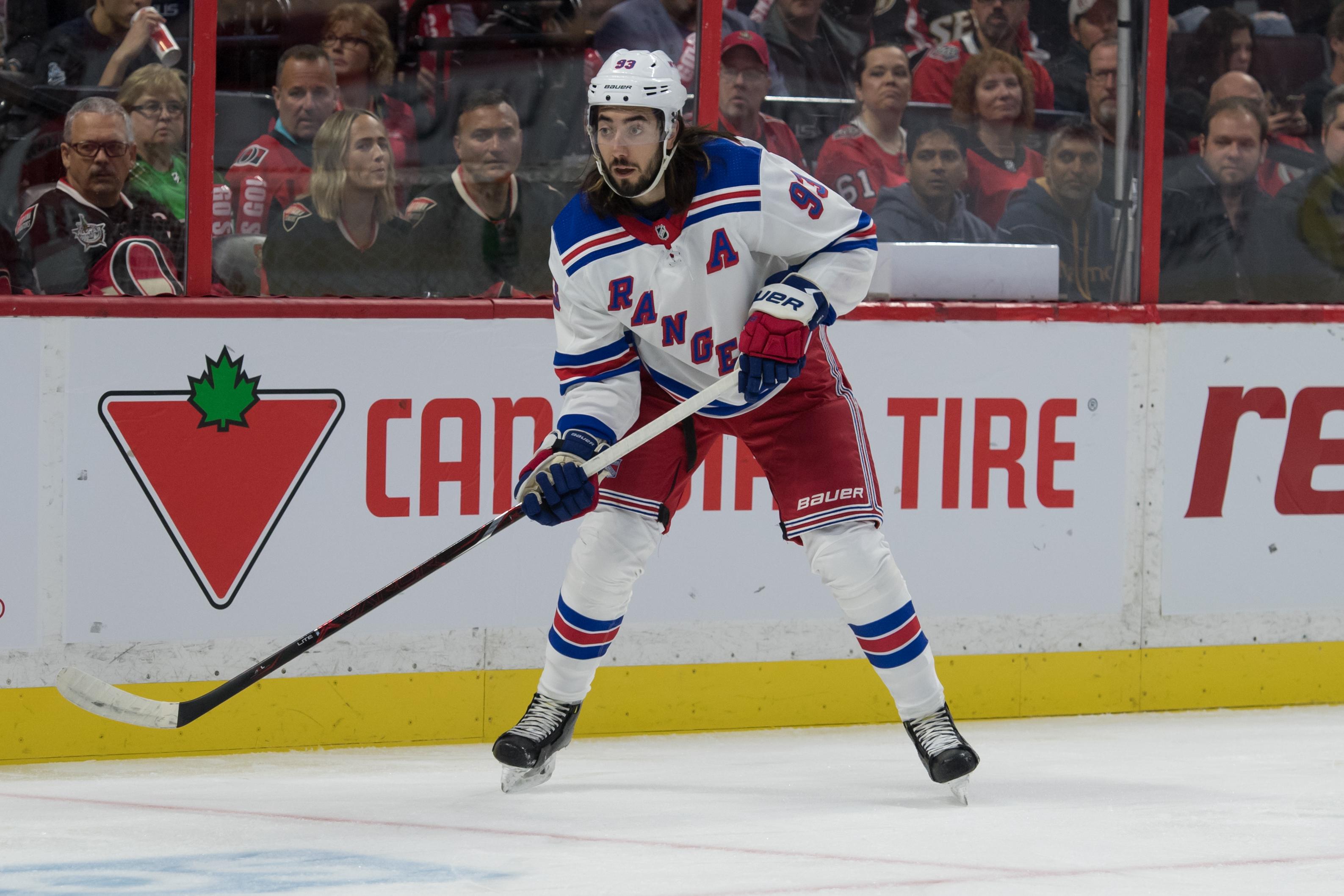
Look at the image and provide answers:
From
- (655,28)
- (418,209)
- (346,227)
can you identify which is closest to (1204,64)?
(655,28)

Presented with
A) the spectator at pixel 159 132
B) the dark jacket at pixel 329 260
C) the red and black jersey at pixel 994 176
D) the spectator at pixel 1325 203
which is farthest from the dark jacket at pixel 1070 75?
the spectator at pixel 159 132

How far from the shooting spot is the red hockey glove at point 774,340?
2.73m

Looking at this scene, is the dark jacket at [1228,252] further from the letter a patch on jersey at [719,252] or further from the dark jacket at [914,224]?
the letter a patch on jersey at [719,252]

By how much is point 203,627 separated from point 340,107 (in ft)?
3.50

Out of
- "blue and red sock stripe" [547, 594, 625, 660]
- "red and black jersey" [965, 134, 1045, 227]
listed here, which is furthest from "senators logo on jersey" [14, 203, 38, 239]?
"red and black jersey" [965, 134, 1045, 227]

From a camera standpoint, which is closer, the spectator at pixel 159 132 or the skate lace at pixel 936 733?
the skate lace at pixel 936 733

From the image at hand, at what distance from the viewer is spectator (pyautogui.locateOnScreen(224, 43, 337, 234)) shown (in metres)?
3.32

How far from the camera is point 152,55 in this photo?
3229mm

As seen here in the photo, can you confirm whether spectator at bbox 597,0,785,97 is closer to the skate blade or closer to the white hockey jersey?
the white hockey jersey

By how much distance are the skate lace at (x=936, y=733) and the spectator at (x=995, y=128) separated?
1.33m

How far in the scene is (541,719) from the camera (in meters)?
3.02

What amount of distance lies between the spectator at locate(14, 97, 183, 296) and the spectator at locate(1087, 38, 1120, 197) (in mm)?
2048

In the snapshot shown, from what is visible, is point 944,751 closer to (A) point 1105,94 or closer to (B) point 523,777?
(B) point 523,777

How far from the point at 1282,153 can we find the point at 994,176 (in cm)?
76
